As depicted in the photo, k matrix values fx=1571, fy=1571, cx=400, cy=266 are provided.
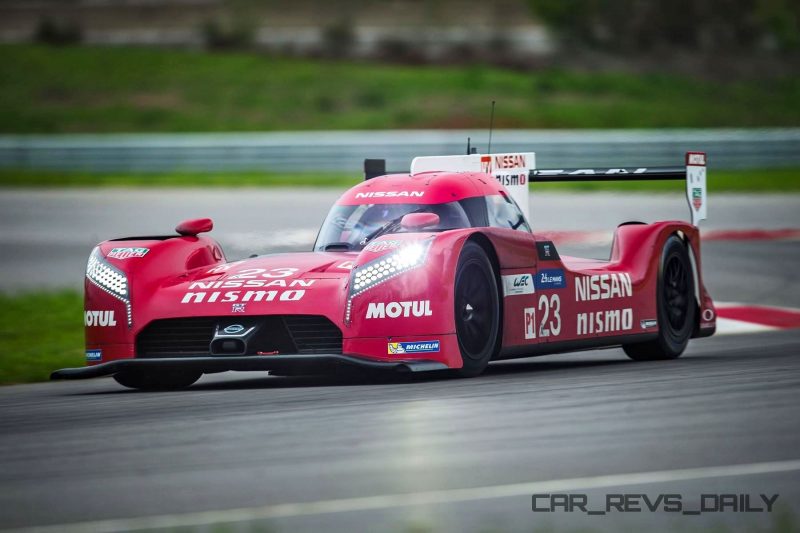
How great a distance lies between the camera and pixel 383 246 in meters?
8.21

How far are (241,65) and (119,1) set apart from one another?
380 inches

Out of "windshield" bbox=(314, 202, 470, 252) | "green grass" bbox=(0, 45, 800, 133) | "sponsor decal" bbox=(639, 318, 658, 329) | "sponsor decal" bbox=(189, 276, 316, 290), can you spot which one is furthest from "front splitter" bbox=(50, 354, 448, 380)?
"green grass" bbox=(0, 45, 800, 133)

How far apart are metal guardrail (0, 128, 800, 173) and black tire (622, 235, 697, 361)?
18.0m

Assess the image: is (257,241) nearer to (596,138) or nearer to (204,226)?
(204,226)

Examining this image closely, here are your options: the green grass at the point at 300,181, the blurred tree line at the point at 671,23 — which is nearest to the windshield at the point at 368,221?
the green grass at the point at 300,181

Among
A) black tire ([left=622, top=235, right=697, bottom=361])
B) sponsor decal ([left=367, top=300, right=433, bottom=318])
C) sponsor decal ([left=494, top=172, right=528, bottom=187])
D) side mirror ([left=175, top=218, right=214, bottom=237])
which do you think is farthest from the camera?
sponsor decal ([left=494, top=172, right=528, bottom=187])

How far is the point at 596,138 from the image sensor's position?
30.0 meters

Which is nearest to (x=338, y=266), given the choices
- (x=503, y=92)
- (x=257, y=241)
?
(x=257, y=241)

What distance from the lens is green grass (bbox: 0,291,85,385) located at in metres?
10.3

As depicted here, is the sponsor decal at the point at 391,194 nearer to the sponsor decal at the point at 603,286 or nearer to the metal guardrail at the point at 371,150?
the sponsor decal at the point at 603,286

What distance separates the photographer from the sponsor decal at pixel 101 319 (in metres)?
8.61

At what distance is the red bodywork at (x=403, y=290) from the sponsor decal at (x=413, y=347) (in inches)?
0.5

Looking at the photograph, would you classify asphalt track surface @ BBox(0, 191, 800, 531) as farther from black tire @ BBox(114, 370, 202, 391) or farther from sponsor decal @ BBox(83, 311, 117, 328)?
sponsor decal @ BBox(83, 311, 117, 328)

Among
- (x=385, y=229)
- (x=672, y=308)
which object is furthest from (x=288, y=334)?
(x=672, y=308)
